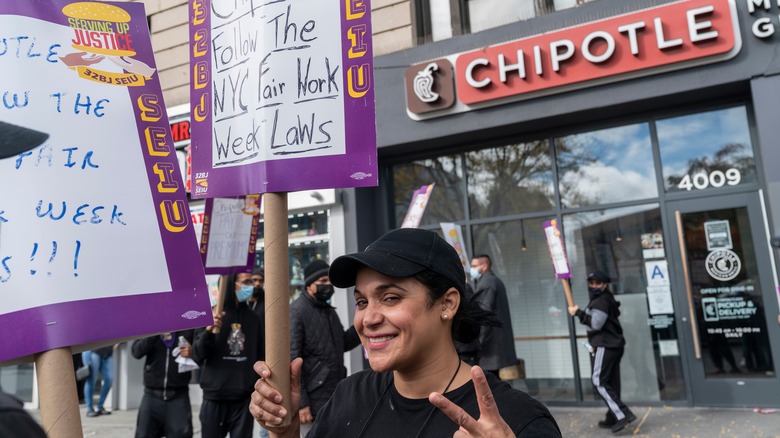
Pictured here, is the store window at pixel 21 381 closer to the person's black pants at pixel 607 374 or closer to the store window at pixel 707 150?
the person's black pants at pixel 607 374

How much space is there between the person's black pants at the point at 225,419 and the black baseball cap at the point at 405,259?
3.99 meters

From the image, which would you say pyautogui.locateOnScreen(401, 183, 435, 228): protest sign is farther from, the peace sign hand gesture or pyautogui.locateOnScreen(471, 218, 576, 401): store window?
the peace sign hand gesture

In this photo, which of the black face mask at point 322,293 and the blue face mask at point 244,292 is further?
the blue face mask at point 244,292

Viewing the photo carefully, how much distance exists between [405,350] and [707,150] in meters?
7.40

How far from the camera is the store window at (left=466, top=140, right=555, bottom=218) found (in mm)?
8742

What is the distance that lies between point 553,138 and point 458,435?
7.82m

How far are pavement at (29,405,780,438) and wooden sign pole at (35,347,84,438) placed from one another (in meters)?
6.00

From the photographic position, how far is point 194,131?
2.45 meters

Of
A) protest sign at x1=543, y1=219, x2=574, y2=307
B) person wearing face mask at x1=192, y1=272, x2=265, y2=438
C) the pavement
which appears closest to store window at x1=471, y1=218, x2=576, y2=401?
the pavement

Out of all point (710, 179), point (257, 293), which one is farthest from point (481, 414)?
point (710, 179)

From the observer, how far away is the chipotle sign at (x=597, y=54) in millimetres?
7094

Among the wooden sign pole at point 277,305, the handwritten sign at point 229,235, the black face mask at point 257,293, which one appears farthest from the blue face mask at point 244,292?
the wooden sign pole at point 277,305

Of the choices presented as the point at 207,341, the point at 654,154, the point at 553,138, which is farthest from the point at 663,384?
the point at 207,341

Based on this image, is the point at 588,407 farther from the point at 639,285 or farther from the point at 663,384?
the point at 639,285
